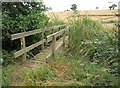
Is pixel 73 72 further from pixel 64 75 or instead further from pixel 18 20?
pixel 18 20

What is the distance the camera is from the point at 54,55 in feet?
21.6

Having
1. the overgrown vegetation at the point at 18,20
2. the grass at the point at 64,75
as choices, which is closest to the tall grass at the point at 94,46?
the grass at the point at 64,75

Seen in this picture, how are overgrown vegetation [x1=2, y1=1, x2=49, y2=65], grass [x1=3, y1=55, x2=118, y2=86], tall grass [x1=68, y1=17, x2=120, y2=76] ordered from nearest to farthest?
grass [x1=3, y1=55, x2=118, y2=86] < tall grass [x1=68, y1=17, x2=120, y2=76] < overgrown vegetation [x1=2, y1=1, x2=49, y2=65]

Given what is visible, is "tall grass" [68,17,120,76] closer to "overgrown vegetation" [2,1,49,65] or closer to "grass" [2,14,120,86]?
"grass" [2,14,120,86]

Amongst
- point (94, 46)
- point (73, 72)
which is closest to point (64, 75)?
point (73, 72)

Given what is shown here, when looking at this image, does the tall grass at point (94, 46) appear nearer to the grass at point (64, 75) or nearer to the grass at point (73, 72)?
the grass at point (73, 72)

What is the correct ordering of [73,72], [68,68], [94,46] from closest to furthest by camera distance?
1. [73,72]
2. [68,68]
3. [94,46]

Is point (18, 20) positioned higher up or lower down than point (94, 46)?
higher up

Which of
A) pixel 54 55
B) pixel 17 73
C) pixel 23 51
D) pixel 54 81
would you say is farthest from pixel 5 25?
pixel 54 81

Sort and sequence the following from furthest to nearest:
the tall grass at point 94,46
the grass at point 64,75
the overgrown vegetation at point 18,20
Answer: the overgrown vegetation at point 18,20
the tall grass at point 94,46
the grass at point 64,75

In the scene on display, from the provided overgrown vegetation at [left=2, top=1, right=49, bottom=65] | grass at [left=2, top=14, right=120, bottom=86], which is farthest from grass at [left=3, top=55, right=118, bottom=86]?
overgrown vegetation at [left=2, top=1, right=49, bottom=65]

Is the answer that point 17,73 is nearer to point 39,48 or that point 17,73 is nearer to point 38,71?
point 38,71

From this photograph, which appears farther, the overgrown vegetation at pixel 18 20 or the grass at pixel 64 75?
the overgrown vegetation at pixel 18 20

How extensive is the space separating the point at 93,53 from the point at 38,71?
2433 mm
